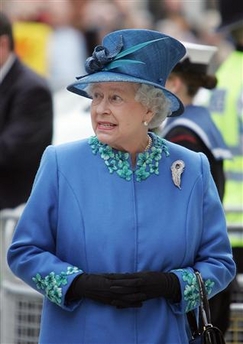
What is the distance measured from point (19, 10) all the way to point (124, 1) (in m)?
2.01

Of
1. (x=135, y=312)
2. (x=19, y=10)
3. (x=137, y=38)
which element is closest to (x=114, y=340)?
(x=135, y=312)

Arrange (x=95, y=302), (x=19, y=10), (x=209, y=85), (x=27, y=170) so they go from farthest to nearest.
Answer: (x=19, y=10) → (x=27, y=170) → (x=209, y=85) → (x=95, y=302)

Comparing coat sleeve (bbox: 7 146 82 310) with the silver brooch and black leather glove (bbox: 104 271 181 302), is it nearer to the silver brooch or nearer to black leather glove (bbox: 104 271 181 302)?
black leather glove (bbox: 104 271 181 302)

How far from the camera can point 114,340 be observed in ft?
16.1

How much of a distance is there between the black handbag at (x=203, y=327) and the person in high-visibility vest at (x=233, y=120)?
6.14ft

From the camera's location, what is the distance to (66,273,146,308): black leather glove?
4801 millimetres

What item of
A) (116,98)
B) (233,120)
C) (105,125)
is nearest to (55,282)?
(105,125)

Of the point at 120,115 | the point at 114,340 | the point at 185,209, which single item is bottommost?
the point at 114,340

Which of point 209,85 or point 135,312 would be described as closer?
point 135,312

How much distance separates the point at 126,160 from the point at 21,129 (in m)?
3.32

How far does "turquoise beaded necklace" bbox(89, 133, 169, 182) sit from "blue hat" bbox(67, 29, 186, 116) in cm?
23

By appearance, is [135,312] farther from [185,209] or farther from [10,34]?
[10,34]

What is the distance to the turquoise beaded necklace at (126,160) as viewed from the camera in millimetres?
5023

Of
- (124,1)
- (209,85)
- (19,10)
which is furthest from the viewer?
(124,1)
